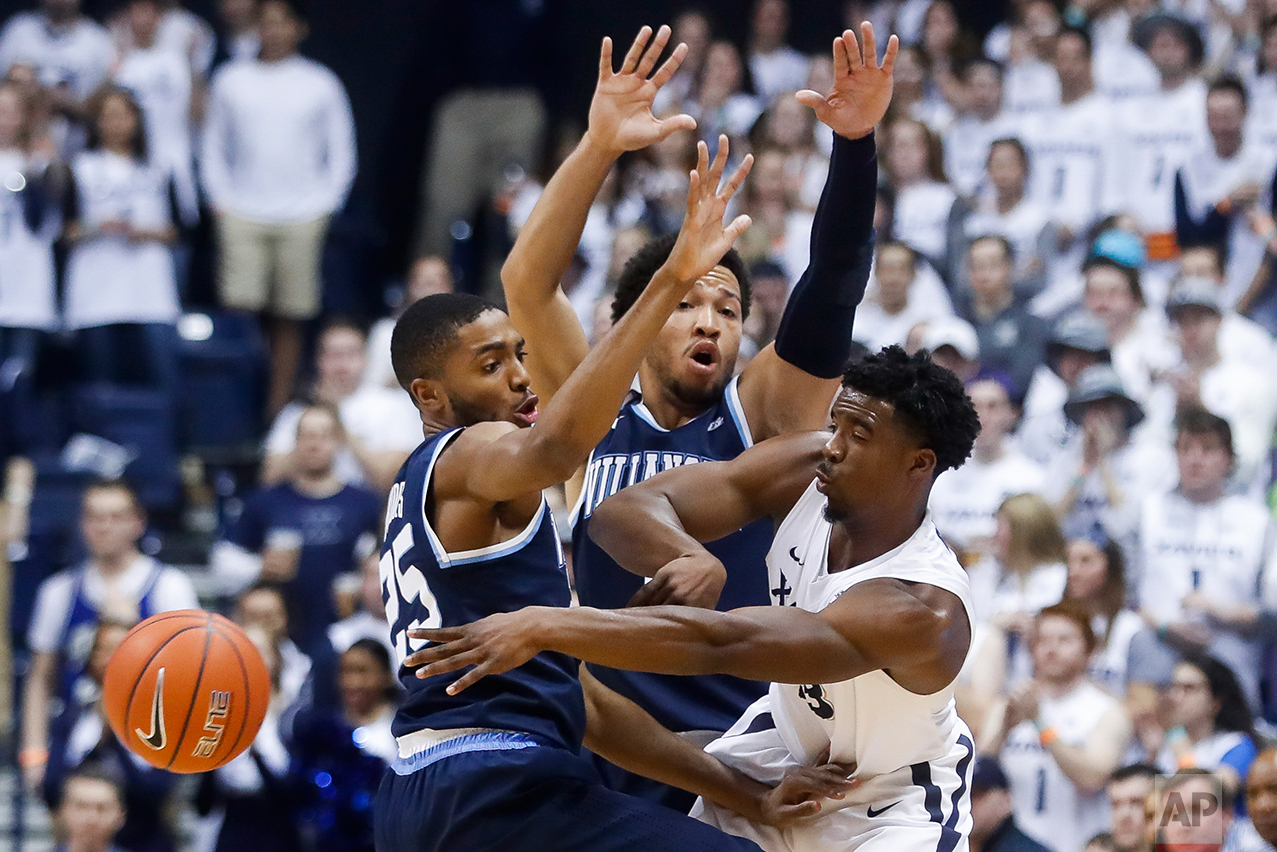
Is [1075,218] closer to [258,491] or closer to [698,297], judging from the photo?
[258,491]

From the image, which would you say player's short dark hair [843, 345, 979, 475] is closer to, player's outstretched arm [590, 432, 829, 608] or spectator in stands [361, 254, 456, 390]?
player's outstretched arm [590, 432, 829, 608]

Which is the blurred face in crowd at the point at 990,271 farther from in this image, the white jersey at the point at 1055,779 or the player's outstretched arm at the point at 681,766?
the player's outstretched arm at the point at 681,766

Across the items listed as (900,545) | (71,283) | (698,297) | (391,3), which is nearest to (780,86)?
(391,3)

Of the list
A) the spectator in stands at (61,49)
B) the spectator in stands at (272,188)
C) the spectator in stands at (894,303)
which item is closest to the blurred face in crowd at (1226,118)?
the spectator in stands at (894,303)

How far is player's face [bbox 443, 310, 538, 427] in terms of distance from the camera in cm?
378

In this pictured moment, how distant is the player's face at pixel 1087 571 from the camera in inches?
274

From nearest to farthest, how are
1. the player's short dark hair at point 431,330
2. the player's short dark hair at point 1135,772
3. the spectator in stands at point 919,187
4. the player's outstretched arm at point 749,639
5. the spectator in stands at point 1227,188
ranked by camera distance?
the player's outstretched arm at point 749,639
the player's short dark hair at point 431,330
the player's short dark hair at point 1135,772
the spectator in stands at point 1227,188
the spectator in stands at point 919,187

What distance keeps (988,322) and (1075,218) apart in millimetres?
1232

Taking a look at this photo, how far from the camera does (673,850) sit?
11.2 ft

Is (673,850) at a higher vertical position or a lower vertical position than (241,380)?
higher

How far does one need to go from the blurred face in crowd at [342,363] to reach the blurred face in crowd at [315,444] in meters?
0.69

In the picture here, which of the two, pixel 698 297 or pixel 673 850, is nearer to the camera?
pixel 673 850

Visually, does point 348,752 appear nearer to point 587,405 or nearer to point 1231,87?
point 587,405

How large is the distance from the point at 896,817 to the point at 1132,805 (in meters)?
2.56
